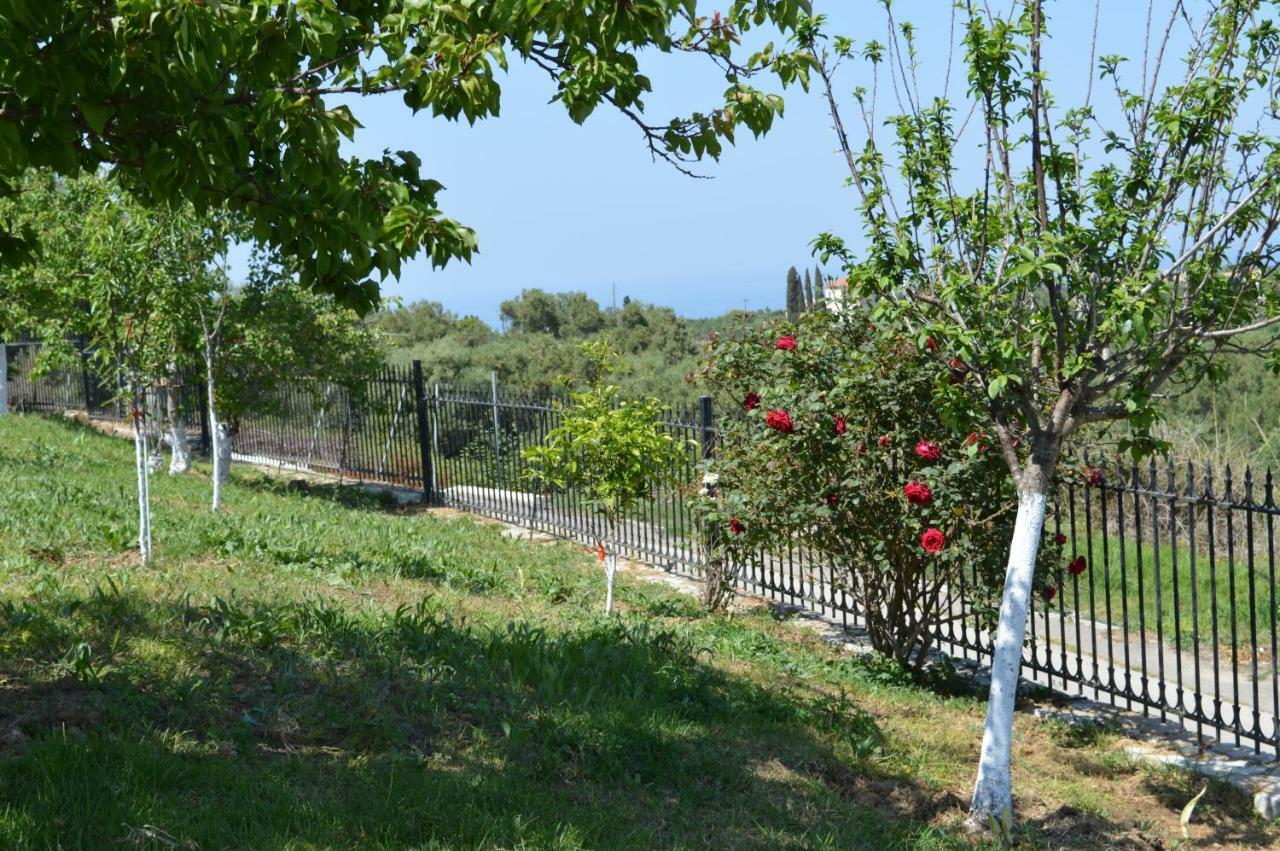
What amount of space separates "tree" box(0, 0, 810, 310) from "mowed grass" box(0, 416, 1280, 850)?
1.80m

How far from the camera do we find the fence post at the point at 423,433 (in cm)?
1527

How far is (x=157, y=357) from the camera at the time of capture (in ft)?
38.3

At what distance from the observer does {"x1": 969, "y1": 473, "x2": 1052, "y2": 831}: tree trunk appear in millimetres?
5438

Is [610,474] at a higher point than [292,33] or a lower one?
lower

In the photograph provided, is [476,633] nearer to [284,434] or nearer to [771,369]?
[771,369]

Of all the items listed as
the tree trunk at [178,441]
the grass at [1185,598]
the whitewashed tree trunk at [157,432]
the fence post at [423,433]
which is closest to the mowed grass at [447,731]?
the grass at [1185,598]

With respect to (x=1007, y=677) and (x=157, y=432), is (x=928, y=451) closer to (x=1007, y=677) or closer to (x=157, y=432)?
(x=1007, y=677)

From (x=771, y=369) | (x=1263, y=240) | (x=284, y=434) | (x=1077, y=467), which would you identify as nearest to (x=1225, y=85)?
(x=1263, y=240)

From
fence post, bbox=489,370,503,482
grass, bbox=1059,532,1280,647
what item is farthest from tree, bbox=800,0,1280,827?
fence post, bbox=489,370,503,482

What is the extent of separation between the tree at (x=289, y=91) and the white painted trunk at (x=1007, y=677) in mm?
2675

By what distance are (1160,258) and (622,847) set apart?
3.63 m

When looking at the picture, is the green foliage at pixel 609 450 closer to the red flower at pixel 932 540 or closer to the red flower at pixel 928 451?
the red flower at pixel 928 451

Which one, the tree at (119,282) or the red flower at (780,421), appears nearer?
the red flower at (780,421)

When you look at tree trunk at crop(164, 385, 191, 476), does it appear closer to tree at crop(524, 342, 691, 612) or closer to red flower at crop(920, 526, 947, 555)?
tree at crop(524, 342, 691, 612)
